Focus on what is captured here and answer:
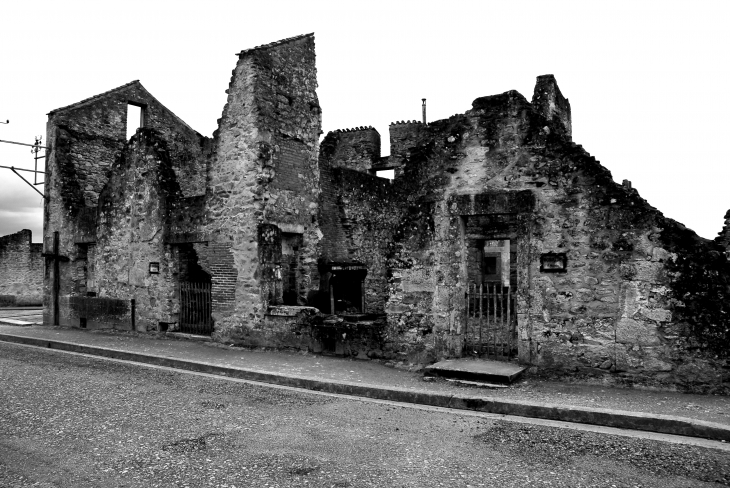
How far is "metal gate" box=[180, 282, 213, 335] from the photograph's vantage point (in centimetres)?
1334

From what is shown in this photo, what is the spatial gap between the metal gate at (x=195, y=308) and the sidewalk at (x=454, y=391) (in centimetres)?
131

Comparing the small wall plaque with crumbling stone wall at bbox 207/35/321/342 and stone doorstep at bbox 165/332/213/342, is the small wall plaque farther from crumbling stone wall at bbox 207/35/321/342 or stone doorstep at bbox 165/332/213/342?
stone doorstep at bbox 165/332/213/342

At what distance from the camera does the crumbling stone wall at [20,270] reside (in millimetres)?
27031

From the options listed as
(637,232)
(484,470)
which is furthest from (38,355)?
(637,232)

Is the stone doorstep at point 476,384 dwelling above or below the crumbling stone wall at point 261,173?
below

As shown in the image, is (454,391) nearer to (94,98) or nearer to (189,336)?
(189,336)

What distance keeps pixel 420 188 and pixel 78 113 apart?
1285cm

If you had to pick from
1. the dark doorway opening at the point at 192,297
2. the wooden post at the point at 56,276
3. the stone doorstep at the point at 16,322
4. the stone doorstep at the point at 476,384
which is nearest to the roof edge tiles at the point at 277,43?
the dark doorway opening at the point at 192,297

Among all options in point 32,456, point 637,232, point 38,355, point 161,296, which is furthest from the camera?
point 161,296

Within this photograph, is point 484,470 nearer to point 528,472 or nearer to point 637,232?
point 528,472

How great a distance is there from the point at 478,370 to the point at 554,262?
6.58 ft

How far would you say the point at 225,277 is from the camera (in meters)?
12.2

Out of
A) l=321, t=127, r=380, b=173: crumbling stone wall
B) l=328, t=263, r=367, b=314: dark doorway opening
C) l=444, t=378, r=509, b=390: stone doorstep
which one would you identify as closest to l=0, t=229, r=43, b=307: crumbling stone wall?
l=321, t=127, r=380, b=173: crumbling stone wall

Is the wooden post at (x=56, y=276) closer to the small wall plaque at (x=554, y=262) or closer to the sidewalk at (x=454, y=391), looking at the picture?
the sidewalk at (x=454, y=391)
